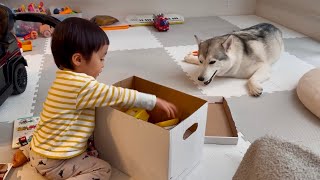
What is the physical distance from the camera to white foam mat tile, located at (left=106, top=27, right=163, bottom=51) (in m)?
2.46

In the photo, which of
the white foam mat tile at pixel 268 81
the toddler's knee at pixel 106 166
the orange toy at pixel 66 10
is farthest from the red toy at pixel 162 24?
the toddler's knee at pixel 106 166

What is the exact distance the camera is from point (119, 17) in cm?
323

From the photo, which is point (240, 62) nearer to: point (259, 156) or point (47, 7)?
point (259, 156)

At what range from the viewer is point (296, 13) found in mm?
2924

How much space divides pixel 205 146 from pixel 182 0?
96.5 inches

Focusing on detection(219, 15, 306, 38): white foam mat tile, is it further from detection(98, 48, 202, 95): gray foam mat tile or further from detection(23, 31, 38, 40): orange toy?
detection(23, 31, 38, 40): orange toy

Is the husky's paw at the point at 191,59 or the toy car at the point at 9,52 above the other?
the toy car at the point at 9,52

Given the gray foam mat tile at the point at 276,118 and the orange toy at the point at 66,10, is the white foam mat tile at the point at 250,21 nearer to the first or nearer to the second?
the gray foam mat tile at the point at 276,118

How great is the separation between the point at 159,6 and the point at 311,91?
216 cm

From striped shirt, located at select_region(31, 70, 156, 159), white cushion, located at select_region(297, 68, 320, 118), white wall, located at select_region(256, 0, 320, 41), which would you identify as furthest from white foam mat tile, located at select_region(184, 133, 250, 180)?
white wall, located at select_region(256, 0, 320, 41)

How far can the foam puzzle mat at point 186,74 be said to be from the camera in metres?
1.25

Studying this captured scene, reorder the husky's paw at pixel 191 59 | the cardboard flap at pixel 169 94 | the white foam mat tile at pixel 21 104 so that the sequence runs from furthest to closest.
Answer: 1. the husky's paw at pixel 191 59
2. the white foam mat tile at pixel 21 104
3. the cardboard flap at pixel 169 94

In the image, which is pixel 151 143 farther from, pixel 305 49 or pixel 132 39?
pixel 305 49

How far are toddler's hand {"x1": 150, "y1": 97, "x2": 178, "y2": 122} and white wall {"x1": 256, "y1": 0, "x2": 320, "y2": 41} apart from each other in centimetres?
212
